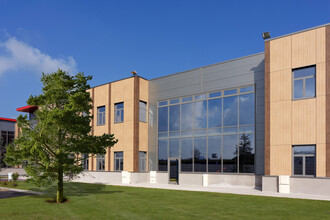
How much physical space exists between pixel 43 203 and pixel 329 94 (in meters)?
19.2

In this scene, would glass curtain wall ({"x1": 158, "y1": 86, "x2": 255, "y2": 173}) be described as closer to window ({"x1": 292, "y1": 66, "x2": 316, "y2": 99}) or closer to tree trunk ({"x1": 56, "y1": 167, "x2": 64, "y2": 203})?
window ({"x1": 292, "y1": 66, "x2": 316, "y2": 99})

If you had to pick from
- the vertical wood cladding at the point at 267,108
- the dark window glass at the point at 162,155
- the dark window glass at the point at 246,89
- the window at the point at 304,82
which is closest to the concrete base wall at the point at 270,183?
the vertical wood cladding at the point at 267,108

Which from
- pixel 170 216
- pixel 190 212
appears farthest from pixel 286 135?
pixel 170 216

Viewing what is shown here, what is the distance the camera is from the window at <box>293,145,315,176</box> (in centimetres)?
2003

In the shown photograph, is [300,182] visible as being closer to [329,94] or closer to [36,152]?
[329,94]

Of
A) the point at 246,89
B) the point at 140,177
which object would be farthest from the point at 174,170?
the point at 246,89

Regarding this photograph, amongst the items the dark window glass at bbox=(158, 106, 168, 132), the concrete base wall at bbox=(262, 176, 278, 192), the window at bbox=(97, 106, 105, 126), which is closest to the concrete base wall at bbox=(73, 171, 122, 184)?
the window at bbox=(97, 106, 105, 126)

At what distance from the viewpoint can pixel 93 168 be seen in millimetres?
34500

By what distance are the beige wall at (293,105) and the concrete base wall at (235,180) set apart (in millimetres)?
2343

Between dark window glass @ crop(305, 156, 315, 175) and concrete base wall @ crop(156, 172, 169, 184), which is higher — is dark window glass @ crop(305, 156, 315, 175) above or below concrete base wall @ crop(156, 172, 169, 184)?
above

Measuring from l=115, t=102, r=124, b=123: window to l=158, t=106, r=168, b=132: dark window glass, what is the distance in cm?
433

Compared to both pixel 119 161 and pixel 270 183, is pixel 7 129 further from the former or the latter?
pixel 270 183

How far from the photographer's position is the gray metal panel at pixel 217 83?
23812 millimetres

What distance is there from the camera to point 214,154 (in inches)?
1033
